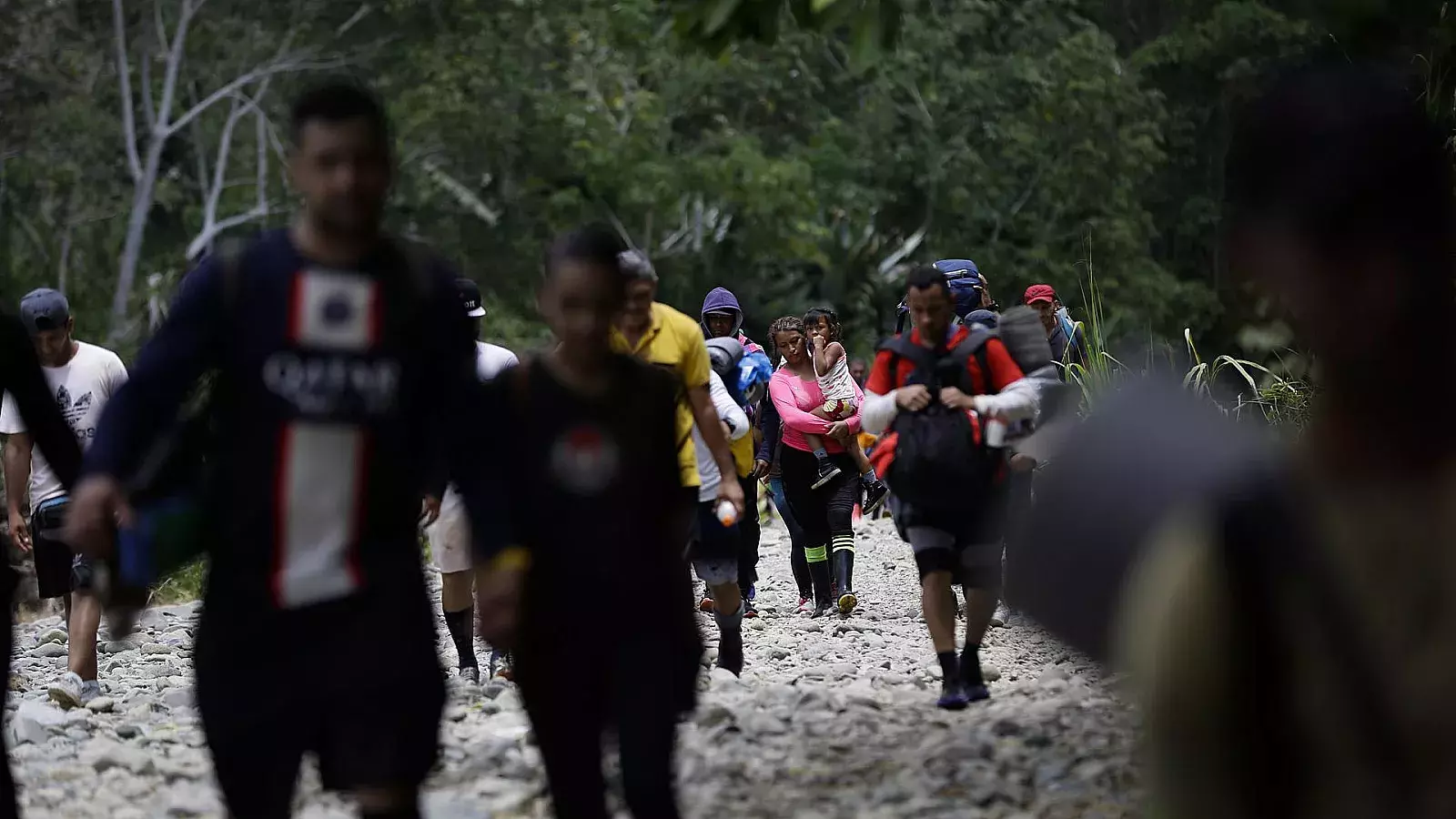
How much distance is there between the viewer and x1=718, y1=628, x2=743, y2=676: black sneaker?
9.14m

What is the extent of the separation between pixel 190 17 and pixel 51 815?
29291mm

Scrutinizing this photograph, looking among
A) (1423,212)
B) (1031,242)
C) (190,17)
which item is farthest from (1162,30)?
(1423,212)

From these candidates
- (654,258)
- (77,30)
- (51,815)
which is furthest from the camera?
(654,258)

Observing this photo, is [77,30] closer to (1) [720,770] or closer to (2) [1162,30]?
(2) [1162,30]

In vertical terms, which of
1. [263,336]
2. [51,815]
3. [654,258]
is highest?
[654,258]

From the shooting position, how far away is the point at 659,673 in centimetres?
485

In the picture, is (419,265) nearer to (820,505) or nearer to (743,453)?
(743,453)

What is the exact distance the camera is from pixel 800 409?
1282 centimetres

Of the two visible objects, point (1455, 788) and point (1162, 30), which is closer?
point (1455, 788)

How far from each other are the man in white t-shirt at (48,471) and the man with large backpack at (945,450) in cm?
403

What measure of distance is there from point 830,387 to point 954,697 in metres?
5.14

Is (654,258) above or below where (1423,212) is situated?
above

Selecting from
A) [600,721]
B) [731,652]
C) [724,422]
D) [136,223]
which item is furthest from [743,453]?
[136,223]

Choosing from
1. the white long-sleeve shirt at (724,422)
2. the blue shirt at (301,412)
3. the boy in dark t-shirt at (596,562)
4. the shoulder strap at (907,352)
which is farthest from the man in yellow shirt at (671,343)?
the blue shirt at (301,412)
